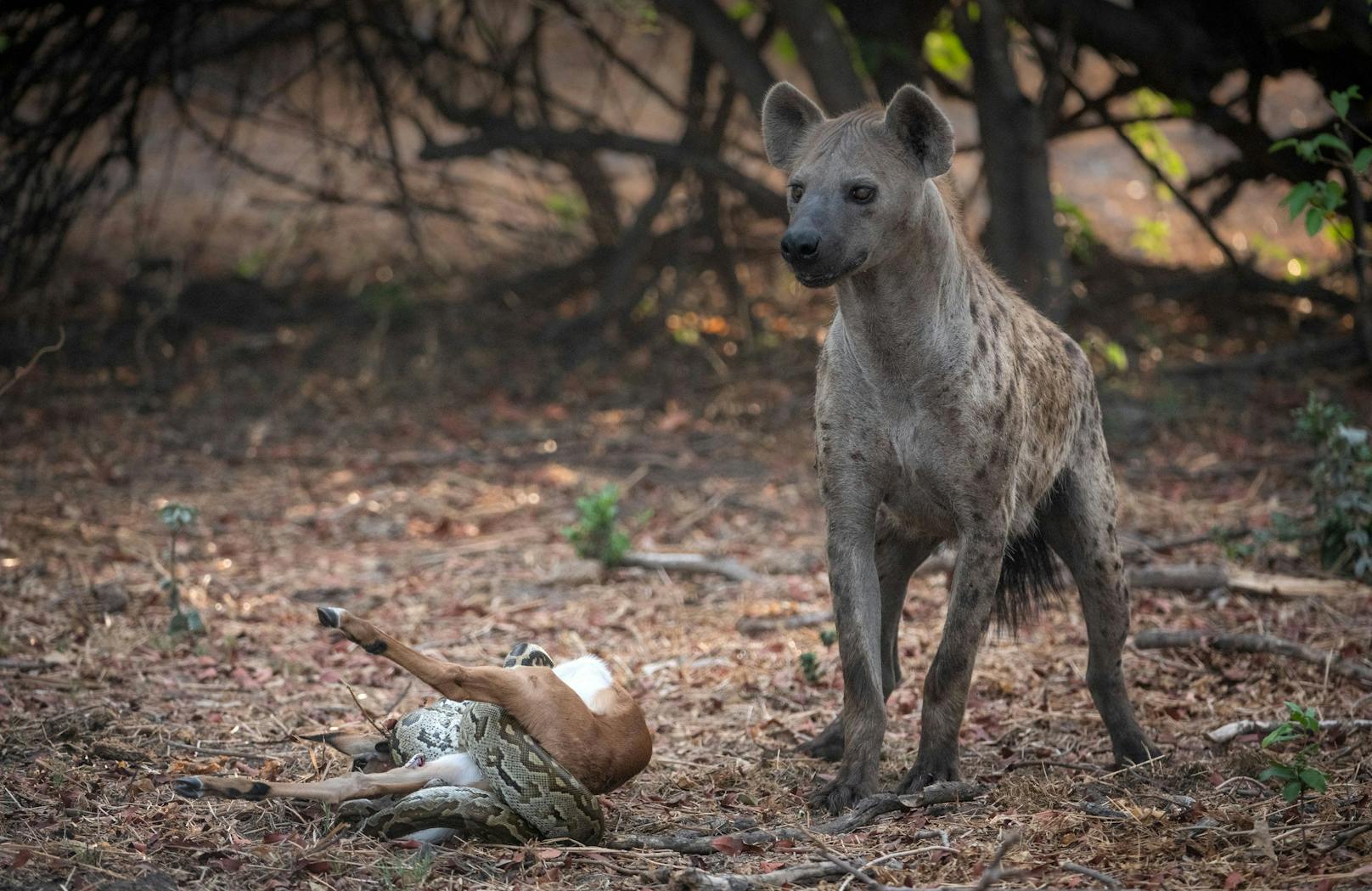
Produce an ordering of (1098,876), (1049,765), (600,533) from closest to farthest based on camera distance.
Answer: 1. (1098,876)
2. (1049,765)
3. (600,533)

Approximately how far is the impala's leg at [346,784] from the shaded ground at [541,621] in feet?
0.29

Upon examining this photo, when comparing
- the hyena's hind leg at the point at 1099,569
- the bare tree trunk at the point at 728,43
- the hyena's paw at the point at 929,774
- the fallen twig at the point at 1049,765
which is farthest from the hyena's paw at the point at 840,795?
the bare tree trunk at the point at 728,43

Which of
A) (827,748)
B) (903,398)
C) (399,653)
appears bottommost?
(827,748)

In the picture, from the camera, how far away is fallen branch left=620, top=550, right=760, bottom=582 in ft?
21.1

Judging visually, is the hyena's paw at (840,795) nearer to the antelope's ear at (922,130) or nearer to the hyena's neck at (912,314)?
the hyena's neck at (912,314)

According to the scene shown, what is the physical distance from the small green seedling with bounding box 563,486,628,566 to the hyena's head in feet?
7.85

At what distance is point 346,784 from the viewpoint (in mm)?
3537

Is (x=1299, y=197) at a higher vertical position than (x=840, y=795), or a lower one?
higher

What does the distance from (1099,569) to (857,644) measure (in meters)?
0.99

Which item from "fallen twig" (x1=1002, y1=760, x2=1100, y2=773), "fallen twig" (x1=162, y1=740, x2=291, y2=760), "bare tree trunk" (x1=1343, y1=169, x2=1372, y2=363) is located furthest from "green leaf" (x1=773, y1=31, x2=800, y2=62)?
"fallen twig" (x1=162, y1=740, x2=291, y2=760)

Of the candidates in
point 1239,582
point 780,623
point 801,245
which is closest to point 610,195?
point 780,623

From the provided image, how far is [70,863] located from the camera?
3.25 meters

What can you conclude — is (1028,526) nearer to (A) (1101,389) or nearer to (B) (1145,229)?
(A) (1101,389)

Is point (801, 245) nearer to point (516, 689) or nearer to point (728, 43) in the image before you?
point (516, 689)
